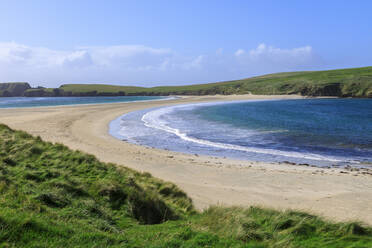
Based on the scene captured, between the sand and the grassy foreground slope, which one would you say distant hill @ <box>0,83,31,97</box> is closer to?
the sand

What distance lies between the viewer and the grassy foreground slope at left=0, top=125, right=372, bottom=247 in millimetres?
4949

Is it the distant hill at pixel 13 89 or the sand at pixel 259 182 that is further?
the distant hill at pixel 13 89

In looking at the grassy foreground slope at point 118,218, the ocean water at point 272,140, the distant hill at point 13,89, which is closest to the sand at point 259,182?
the grassy foreground slope at point 118,218

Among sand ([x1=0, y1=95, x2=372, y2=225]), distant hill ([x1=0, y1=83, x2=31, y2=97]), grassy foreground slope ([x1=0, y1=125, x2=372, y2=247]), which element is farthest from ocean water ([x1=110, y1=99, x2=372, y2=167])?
distant hill ([x1=0, y1=83, x2=31, y2=97])

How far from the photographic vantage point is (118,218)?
7.49 m

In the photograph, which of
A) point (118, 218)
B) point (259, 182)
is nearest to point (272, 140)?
point (259, 182)

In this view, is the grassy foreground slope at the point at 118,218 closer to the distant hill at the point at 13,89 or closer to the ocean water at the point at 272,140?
the ocean water at the point at 272,140

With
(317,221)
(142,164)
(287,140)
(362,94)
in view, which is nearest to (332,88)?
(362,94)

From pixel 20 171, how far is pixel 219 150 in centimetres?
1556

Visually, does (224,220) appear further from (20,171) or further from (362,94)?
(362,94)

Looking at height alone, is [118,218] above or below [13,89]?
below

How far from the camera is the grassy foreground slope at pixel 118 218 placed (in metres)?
4.95

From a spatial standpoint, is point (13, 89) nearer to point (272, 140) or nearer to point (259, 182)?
point (272, 140)

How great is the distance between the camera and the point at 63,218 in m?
6.20
